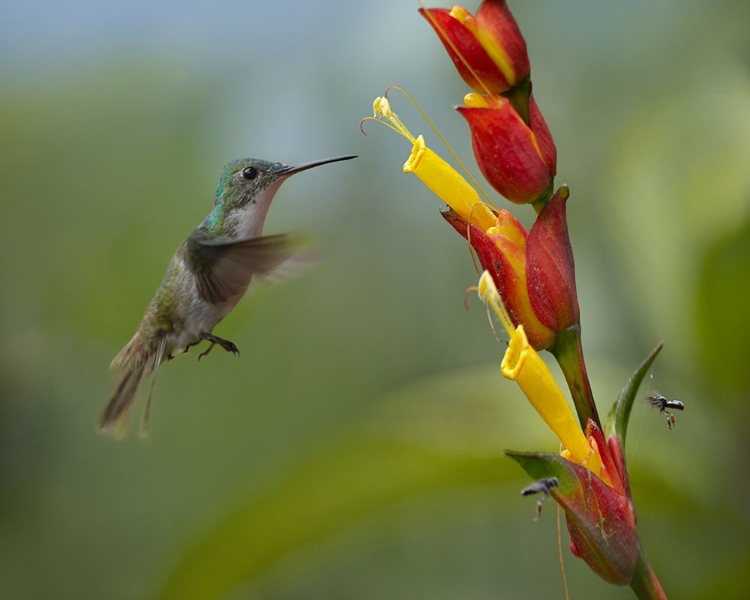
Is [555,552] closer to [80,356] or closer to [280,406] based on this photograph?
[280,406]

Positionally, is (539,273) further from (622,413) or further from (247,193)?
(247,193)

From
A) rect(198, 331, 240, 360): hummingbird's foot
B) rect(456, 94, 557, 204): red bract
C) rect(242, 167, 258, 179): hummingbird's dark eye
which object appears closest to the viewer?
rect(456, 94, 557, 204): red bract

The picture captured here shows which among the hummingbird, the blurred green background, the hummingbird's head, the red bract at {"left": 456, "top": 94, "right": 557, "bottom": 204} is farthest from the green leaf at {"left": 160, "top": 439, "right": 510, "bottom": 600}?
the red bract at {"left": 456, "top": 94, "right": 557, "bottom": 204}

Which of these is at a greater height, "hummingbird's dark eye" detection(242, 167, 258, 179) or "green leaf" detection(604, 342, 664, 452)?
"hummingbird's dark eye" detection(242, 167, 258, 179)

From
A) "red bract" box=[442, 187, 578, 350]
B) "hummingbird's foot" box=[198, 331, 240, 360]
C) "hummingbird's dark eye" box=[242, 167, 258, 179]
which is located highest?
"hummingbird's dark eye" box=[242, 167, 258, 179]

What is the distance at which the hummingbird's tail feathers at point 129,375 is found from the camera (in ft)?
4.43

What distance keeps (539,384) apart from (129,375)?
0.86 metres

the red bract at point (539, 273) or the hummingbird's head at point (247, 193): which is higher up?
the hummingbird's head at point (247, 193)

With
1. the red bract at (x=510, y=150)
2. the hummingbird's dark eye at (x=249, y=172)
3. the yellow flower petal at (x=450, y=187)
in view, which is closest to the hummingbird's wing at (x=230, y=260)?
the hummingbird's dark eye at (x=249, y=172)

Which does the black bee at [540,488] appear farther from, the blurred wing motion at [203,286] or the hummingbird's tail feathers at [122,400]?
the hummingbird's tail feathers at [122,400]

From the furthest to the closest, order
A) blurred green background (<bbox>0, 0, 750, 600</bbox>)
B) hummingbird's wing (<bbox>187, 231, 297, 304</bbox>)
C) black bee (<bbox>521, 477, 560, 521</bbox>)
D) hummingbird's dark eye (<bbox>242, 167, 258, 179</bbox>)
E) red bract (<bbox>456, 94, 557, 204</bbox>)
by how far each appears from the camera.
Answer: blurred green background (<bbox>0, 0, 750, 600</bbox>) → hummingbird's dark eye (<bbox>242, 167, 258, 179</bbox>) → hummingbird's wing (<bbox>187, 231, 297, 304</bbox>) → red bract (<bbox>456, 94, 557, 204</bbox>) → black bee (<bbox>521, 477, 560, 521</bbox>)

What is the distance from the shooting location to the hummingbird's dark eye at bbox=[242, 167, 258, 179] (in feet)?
4.54

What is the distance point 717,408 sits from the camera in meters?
1.53

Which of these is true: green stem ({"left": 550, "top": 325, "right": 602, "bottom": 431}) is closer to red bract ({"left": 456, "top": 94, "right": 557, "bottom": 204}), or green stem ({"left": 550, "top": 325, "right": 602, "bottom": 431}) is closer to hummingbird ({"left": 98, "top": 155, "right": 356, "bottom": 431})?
red bract ({"left": 456, "top": 94, "right": 557, "bottom": 204})
